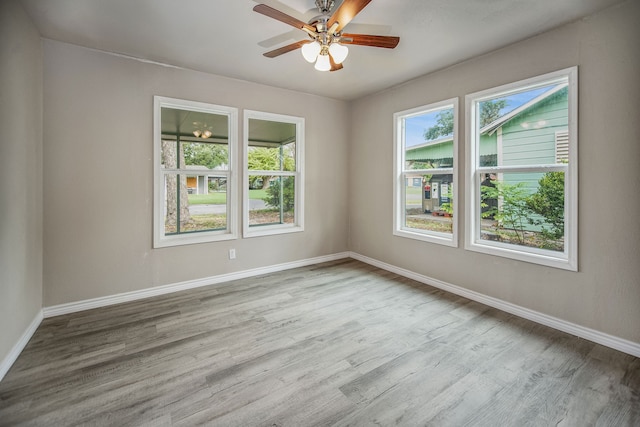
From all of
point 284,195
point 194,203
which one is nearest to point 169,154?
point 194,203

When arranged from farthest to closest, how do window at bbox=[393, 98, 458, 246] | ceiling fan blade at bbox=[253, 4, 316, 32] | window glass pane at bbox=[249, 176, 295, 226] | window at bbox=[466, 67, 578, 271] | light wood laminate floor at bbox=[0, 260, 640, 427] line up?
window glass pane at bbox=[249, 176, 295, 226] → window at bbox=[393, 98, 458, 246] → window at bbox=[466, 67, 578, 271] → ceiling fan blade at bbox=[253, 4, 316, 32] → light wood laminate floor at bbox=[0, 260, 640, 427]

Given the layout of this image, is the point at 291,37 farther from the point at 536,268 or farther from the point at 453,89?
the point at 536,268

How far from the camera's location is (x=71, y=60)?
2.85 meters

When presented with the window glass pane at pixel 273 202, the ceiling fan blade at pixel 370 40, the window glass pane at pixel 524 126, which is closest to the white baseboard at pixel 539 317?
the window glass pane at pixel 524 126

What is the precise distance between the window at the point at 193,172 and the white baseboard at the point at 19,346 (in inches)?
46.8

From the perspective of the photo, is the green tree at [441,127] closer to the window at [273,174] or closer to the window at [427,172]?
the window at [427,172]

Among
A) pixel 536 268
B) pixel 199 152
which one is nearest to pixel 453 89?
pixel 536 268

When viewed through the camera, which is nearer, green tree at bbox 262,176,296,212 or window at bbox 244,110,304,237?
window at bbox 244,110,304,237

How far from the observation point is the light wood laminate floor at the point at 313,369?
1641mm

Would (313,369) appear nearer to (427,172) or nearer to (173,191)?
(173,191)

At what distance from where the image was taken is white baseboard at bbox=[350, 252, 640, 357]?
2.25m

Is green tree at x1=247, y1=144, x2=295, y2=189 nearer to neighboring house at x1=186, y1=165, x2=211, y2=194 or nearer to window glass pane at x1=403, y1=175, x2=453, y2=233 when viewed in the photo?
neighboring house at x1=186, y1=165, x2=211, y2=194

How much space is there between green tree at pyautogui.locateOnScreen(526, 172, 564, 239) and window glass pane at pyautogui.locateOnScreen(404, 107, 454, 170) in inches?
38.6

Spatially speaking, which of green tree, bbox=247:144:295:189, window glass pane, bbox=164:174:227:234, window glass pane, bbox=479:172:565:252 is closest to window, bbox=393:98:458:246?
window glass pane, bbox=479:172:565:252
